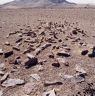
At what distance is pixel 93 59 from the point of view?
385 inches

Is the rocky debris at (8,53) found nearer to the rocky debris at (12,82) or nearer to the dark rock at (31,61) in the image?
the dark rock at (31,61)

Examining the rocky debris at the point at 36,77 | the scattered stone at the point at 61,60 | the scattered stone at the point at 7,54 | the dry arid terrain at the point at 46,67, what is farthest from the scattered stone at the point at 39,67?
the scattered stone at the point at 7,54

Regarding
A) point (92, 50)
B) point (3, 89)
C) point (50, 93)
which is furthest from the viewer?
point (92, 50)

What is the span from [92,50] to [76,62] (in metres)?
1.22

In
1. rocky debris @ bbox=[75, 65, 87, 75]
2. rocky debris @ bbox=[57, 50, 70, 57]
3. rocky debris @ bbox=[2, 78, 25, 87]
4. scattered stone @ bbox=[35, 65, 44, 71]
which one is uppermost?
rocky debris @ bbox=[57, 50, 70, 57]

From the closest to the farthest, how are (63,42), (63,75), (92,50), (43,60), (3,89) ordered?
(3,89) → (63,75) → (43,60) → (92,50) → (63,42)

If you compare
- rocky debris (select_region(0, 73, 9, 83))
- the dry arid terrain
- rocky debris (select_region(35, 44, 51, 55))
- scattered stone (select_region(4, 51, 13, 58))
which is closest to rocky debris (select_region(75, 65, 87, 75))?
the dry arid terrain

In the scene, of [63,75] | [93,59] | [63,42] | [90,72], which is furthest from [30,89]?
[63,42]

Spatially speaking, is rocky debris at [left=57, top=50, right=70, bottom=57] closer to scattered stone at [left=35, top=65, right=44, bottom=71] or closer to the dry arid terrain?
the dry arid terrain

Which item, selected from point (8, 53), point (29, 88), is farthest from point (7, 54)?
point (29, 88)

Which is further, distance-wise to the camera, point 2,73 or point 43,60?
point 43,60

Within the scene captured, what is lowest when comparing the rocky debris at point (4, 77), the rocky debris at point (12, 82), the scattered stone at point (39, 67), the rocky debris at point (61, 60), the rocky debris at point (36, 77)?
the rocky debris at point (12, 82)

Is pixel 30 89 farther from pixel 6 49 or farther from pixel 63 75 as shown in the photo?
pixel 6 49

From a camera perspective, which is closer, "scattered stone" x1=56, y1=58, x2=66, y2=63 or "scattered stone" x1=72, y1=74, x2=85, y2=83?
"scattered stone" x1=72, y1=74, x2=85, y2=83
